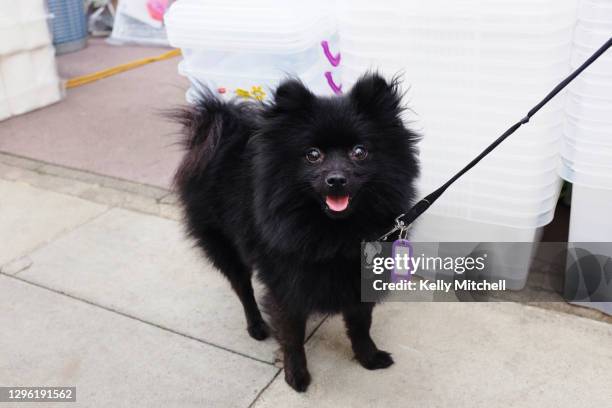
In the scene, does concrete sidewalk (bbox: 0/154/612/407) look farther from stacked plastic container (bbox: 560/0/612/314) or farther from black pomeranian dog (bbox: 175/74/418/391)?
stacked plastic container (bbox: 560/0/612/314)

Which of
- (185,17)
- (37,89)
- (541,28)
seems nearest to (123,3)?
(37,89)

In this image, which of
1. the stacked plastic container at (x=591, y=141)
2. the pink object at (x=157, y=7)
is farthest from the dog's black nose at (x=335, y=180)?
the pink object at (x=157, y=7)

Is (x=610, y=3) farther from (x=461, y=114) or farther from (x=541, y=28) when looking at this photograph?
(x=461, y=114)

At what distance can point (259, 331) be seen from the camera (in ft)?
8.09

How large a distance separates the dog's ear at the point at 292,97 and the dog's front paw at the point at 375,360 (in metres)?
1.07

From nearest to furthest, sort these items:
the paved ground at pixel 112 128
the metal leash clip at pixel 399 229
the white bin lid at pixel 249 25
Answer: the metal leash clip at pixel 399 229 < the white bin lid at pixel 249 25 < the paved ground at pixel 112 128

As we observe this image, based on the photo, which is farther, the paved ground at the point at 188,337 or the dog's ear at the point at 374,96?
the paved ground at the point at 188,337

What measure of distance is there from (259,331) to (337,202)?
98 centimetres

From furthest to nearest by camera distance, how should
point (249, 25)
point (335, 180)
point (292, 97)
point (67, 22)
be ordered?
1. point (67, 22)
2. point (249, 25)
3. point (292, 97)
4. point (335, 180)

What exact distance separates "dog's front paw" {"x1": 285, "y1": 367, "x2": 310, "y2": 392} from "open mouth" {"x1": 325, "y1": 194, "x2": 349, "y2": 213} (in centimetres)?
78

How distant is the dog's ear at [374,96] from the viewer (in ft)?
5.90

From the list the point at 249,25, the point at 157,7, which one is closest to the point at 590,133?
the point at 249,25

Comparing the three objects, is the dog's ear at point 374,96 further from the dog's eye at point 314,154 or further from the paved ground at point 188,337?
the paved ground at point 188,337

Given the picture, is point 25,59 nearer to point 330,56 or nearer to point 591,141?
point 330,56
